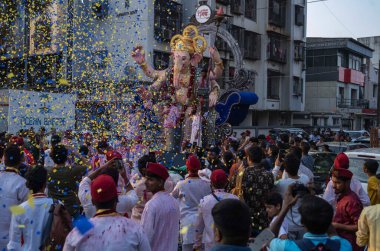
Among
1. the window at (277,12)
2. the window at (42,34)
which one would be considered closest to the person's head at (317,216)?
the window at (42,34)

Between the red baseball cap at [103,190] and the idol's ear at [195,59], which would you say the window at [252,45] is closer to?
the idol's ear at [195,59]

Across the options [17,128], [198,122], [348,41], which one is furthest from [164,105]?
[348,41]

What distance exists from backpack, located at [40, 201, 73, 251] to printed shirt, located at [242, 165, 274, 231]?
7.57 ft

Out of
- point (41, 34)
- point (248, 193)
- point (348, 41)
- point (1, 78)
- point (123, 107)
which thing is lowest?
point (248, 193)

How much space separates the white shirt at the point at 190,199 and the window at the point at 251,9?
94.2ft

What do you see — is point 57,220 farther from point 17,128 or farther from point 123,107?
point 123,107

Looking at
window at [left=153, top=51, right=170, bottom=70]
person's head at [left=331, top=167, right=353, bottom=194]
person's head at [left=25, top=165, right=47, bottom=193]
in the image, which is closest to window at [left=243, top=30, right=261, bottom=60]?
window at [left=153, top=51, right=170, bottom=70]

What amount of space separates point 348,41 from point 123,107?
103 ft

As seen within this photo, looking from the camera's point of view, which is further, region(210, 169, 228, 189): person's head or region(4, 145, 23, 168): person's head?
region(210, 169, 228, 189): person's head

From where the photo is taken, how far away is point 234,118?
17.6 metres

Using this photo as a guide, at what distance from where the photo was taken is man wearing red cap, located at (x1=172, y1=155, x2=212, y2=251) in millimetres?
5684

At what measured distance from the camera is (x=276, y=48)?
3594cm

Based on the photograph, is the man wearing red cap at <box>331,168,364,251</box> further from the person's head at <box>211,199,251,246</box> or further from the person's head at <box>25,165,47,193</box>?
the person's head at <box>25,165,47,193</box>

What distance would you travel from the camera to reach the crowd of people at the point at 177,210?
3.04m
